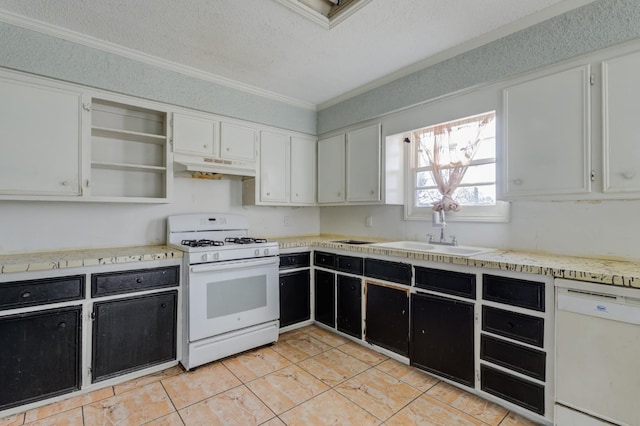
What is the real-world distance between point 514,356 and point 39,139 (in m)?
3.48

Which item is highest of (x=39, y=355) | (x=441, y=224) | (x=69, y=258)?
(x=441, y=224)

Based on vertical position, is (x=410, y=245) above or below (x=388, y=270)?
above

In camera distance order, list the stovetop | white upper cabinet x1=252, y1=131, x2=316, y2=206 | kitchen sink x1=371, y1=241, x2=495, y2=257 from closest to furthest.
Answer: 1. kitchen sink x1=371, y1=241, x2=495, y2=257
2. the stovetop
3. white upper cabinet x1=252, y1=131, x2=316, y2=206

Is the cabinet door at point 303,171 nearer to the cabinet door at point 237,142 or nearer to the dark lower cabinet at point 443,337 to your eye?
the cabinet door at point 237,142

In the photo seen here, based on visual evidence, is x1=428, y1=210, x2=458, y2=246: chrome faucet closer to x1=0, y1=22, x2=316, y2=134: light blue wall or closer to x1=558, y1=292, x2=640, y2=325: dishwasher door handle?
x1=558, y1=292, x2=640, y2=325: dishwasher door handle

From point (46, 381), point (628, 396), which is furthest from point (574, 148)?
A: point (46, 381)

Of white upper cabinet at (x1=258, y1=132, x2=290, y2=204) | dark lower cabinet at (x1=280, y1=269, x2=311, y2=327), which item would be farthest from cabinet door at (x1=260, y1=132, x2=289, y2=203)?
dark lower cabinet at (x1=280, y1=269, x2=311, y2=327)

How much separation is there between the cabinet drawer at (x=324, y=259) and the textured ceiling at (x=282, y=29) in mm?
1777

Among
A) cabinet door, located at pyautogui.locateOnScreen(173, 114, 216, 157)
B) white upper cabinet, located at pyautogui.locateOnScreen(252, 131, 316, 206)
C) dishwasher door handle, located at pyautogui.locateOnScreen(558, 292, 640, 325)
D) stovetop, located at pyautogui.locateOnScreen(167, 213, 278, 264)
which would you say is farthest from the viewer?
white upper cabinet, located at pyautogui.locateOnScreen(252, 131, 316, 206)

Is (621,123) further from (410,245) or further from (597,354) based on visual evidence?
(410,245)

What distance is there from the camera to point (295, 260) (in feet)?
10.4

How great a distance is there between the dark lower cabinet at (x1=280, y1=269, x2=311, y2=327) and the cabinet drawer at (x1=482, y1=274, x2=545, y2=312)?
5.74 ft

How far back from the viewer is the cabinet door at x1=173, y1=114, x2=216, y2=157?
2.82 meters

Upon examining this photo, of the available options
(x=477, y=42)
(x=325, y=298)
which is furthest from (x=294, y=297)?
(x=477, y=42)
